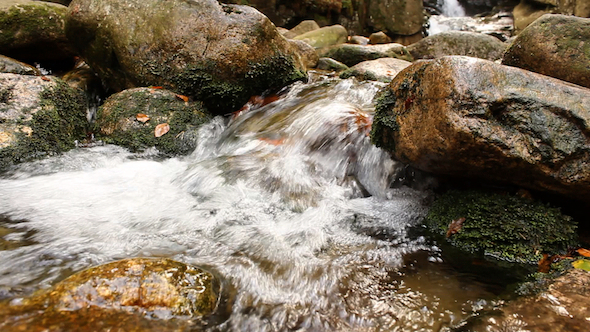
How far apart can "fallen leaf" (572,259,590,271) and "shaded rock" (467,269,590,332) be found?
0.23 metres

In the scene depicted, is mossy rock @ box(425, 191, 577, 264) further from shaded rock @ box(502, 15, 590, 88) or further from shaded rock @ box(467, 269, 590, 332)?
shaded rock @ box(502, 15, 590, 88)

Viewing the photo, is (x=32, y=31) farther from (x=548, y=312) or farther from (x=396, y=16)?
(x=396, y=16)

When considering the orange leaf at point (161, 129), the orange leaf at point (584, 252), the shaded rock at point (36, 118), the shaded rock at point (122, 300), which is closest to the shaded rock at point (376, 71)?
the orange leaf at point (161, 129)

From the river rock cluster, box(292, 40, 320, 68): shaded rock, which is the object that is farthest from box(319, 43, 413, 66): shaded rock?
box(292, 40, 320, 68): shaded rock

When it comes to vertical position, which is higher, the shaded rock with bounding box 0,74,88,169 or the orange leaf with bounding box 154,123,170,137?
the shaded rock with bounding box 0,74,88,169

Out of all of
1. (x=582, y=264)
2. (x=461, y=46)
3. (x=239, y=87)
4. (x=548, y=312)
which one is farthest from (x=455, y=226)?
(x=461, y=46)

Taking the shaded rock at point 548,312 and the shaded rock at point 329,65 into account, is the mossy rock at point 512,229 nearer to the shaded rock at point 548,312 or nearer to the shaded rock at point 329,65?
the shaded rock at point 548,312

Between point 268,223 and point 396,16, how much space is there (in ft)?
56.2

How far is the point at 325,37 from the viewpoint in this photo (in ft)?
40.0

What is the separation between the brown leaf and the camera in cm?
331

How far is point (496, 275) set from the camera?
2.77m

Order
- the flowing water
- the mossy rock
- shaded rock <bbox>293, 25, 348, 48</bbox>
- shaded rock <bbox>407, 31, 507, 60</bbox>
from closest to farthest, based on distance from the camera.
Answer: the flowing water → the mossy rock → shaded rock <bbox>407, 31, 507, 60</bbox> → shaded rock <bbox>293, 25, 348, 48</bbox>

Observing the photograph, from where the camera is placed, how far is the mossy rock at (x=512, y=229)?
9.75 feet

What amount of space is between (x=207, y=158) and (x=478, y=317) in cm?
384
